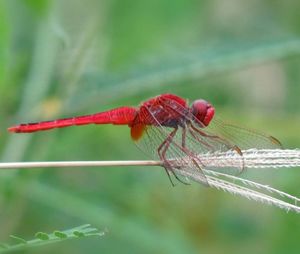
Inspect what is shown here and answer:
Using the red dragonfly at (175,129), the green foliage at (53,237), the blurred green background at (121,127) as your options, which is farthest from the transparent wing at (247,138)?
the green foliage at (53,237)

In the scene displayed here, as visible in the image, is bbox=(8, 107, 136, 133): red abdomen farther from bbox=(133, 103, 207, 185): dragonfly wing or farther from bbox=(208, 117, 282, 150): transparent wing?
bbox=(208, 117, 282, 150): transparent wing

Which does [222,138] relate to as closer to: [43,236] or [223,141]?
[223,141]

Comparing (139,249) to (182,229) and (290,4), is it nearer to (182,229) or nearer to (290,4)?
(182,229)

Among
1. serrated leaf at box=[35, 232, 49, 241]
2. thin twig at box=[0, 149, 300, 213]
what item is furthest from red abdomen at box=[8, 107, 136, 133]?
serrated leaf at box=[35, 232, 49, 241]

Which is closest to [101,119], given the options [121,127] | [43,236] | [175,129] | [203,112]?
[175,129]

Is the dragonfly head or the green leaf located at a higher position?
the green leaf

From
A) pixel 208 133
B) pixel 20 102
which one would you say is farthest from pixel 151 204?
pixel 208 133

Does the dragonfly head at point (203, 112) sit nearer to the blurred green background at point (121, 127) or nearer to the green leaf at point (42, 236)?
the blurred green background at point (121, 127)
